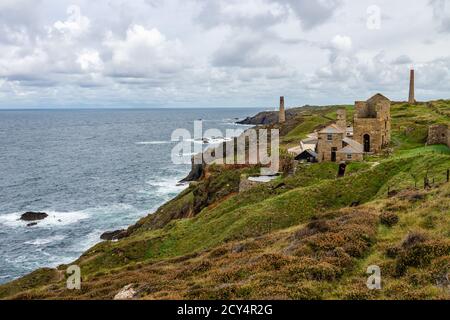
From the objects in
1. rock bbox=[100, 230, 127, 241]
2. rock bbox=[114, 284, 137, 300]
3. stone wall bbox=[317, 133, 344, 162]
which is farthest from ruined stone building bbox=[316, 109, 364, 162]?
rock bbox=[114, 284, 137, 300]

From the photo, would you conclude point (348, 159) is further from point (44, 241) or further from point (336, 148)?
point (44, 241)

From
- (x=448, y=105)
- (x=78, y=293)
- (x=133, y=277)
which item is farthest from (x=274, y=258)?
(x=448, y=105)

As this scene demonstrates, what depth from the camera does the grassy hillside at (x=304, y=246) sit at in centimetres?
1587

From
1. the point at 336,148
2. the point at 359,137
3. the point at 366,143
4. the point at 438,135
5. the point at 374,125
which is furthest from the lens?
the point at 366,143

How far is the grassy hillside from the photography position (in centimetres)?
1587

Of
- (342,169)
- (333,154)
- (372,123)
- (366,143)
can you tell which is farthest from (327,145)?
(372,123)

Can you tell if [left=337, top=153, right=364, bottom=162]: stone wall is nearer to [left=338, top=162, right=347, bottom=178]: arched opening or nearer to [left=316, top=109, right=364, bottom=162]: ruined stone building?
[left=316, top=109, right=364, bottom=162]: ruined stone building

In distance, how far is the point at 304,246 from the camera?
20406 mm

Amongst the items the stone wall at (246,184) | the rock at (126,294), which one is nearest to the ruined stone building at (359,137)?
the stone wall at (246,184)

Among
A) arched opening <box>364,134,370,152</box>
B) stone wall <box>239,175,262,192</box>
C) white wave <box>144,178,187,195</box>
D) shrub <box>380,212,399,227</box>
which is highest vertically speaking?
arched opening <box>364,134,370,152</box>

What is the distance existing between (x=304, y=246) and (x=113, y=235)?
42849 mm

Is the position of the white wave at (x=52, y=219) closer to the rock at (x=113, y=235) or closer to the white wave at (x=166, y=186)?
the rock at (x=113, y=235)

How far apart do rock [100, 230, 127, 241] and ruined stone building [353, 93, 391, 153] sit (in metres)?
33.8
